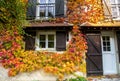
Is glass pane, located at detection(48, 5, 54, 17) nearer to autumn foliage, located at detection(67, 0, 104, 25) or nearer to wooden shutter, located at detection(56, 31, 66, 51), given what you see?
autumn foliage, located at detection(67, 0, 104, 25)

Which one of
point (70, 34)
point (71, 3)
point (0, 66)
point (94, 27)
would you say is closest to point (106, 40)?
point (94, 27)

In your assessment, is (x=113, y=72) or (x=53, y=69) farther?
(x=113, y=72)

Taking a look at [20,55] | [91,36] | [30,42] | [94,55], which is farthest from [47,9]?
[20,55]

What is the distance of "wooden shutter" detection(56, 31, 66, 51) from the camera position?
12109 millimetres

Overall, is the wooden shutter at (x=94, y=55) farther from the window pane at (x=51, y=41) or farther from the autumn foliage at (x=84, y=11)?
the window pane at (x=51, y=41)

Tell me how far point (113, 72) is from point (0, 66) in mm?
6754

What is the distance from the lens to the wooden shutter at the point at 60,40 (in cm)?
1211

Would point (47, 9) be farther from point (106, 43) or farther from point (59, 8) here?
point (106, 43)

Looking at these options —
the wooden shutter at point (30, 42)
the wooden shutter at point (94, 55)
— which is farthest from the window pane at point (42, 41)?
the wooden shutter at point (94, 55)

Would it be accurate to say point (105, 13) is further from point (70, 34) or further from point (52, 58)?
point (52, 58)

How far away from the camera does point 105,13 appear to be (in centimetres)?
1281

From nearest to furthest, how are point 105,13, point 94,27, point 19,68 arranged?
1. point 19,68
2. point 94,27
3. point 105,13

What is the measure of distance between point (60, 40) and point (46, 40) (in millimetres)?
1037

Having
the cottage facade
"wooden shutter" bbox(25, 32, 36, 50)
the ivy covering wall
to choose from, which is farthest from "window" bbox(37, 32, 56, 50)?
the ivy covering wall
